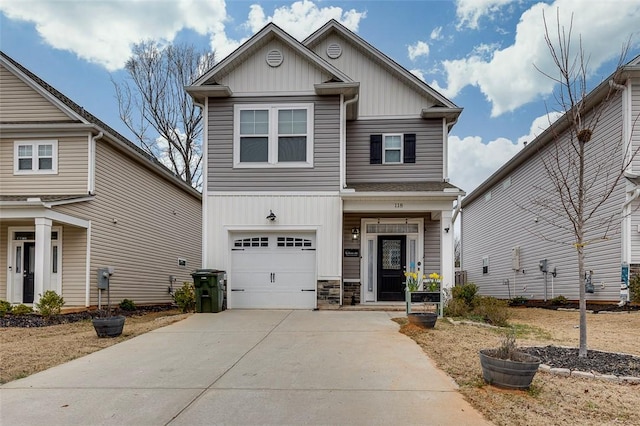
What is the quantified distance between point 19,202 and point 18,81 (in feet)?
14.6

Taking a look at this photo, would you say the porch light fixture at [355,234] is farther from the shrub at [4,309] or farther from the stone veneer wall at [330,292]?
the shrub at [4,309]

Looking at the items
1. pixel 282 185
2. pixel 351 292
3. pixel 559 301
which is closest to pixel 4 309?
pixel 282 185

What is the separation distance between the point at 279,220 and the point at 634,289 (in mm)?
8805

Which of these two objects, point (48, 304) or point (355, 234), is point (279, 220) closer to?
point (355, 234)

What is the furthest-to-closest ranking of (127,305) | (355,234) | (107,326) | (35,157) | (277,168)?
(127,305)
(355,234)
(35,157)
(277,168)
(107,326)

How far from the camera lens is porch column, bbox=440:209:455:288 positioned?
11109mm

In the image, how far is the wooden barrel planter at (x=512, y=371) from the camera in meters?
4.36

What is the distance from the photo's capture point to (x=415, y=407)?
416 cm

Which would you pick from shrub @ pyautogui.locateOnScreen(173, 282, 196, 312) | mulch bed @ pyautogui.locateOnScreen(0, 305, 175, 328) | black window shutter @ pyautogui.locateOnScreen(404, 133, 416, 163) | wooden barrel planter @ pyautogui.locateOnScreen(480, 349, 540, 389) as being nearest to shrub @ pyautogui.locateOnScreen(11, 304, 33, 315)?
mulch bed @ pyautogui.locateOnScreen(0, 305, 175, 328)

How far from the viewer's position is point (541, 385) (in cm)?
459

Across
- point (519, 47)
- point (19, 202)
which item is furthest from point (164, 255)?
point (519, 47)

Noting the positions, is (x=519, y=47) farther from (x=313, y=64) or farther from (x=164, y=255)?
(x=164, y=255)

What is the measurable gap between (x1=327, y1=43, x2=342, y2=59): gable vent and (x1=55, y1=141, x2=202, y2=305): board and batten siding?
741 centimetres

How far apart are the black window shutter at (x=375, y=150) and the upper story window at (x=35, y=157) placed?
905cm
